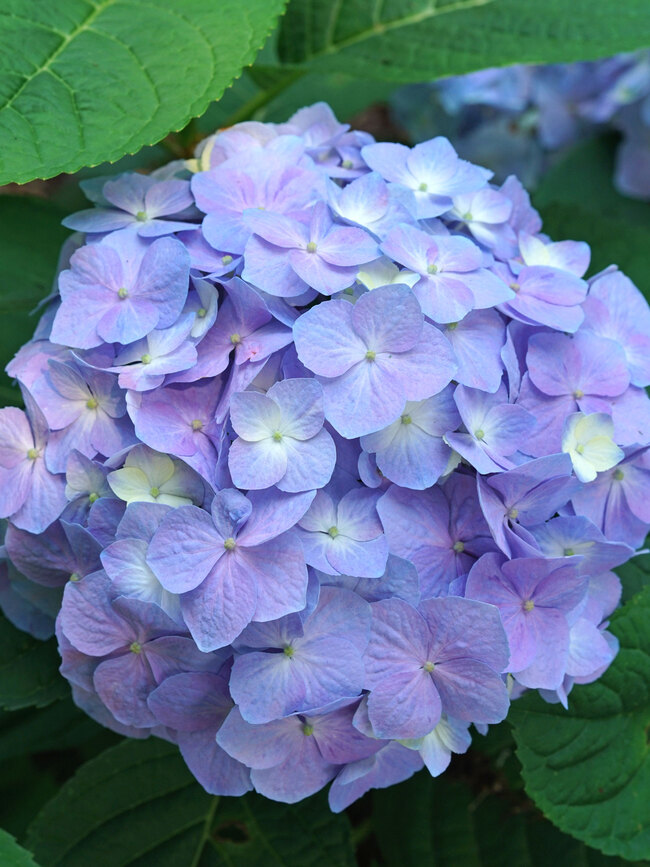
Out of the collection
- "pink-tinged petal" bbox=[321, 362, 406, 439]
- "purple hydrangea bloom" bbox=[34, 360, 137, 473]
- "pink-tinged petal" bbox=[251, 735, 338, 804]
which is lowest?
"pink-tinged petal" bbox=[251, 735, 338, 804]

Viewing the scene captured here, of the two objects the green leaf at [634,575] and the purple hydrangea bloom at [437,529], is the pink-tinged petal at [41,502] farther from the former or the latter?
the green leaf at [634,575]

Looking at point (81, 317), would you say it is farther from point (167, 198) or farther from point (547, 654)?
point (547, 654)

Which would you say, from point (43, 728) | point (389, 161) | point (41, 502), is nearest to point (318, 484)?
point (41, 502)

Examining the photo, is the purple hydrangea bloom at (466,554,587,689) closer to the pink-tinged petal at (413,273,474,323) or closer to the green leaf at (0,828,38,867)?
the pink-tinged petal at (413,273,474,323)

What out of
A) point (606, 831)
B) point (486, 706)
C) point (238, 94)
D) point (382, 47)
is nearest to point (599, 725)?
point (606, 831)

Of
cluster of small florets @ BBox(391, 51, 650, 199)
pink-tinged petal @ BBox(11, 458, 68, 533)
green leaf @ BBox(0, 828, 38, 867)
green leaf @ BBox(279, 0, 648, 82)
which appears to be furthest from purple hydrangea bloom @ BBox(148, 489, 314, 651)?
cluster of small florets @ BBox(391, 51, 650, 199)

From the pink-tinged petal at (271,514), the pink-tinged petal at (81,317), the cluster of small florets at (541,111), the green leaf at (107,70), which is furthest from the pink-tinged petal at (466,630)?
the cluster of small florets at (541,111)

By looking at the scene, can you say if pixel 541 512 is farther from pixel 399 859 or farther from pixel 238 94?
pixel 238 94
